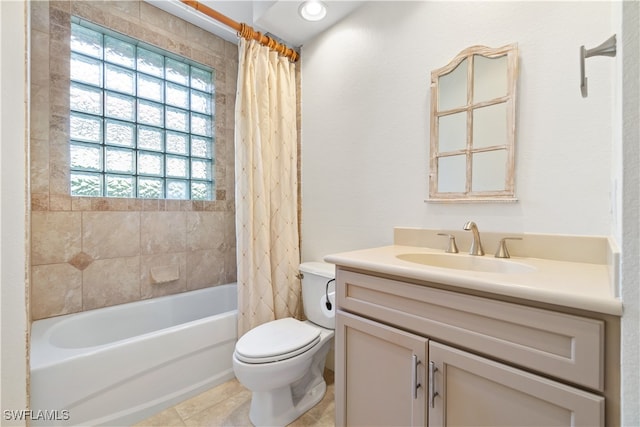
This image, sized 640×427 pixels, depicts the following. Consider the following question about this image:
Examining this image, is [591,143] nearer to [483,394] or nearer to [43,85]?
[483,394]

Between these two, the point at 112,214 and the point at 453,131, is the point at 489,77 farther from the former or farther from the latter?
the point at 112,214

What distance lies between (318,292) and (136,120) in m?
1.79

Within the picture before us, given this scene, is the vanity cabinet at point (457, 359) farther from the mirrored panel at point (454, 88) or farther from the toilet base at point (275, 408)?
the mirrored panel at point (454, 88)

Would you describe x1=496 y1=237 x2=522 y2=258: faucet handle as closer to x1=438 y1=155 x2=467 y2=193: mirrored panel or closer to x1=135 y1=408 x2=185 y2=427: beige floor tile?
x1=438 y1=155 x2=467 y2=193: mirrored panel

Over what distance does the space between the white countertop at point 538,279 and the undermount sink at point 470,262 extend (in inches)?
1.1

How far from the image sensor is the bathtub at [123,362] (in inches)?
48.1

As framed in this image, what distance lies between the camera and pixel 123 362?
139 centimetres

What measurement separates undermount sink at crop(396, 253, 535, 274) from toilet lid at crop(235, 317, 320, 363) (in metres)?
0.69

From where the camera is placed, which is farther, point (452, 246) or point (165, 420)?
point (165, 420)

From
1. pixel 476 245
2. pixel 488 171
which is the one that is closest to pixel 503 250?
pixel 476 245

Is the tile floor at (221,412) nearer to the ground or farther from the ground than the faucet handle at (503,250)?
nearer to the ground

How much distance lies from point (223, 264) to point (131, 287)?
68 centimetres
